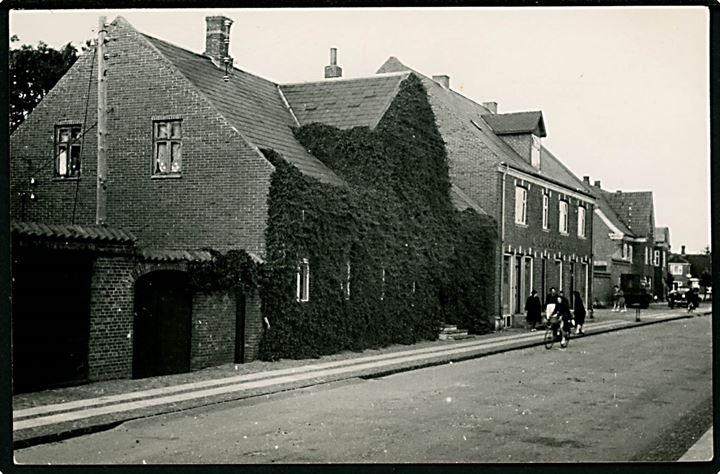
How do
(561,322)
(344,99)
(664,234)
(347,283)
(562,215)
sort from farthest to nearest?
(562,215) < (561,322) < (344,99) < (347,283) < (664,234)

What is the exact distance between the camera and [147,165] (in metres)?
15.7

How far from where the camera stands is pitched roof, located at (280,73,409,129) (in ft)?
65.6

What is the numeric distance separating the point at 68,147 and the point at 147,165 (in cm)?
159

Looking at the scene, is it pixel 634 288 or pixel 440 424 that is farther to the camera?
pixel 634 288

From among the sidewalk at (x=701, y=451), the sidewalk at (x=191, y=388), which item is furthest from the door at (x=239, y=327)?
the sidewalk at (x=701, y=451)

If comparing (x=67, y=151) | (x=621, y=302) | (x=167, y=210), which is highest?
(x=67, y=151)

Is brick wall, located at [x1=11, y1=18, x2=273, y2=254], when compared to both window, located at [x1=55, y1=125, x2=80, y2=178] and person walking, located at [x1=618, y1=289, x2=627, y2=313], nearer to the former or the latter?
window, located at [x1=55, y1=125, x2=80, y2=178]

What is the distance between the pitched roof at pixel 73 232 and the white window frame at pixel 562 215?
75.9 ft

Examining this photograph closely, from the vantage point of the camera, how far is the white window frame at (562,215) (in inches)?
1353

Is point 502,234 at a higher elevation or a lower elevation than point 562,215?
lower

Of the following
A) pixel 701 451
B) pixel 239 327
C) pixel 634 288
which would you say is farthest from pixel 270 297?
pixel 634 288

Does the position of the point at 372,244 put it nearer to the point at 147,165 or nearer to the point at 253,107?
the point at 253,107

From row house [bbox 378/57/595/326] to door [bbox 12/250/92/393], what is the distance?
48.9ft

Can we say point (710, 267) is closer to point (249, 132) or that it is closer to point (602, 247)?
point (249, 132)
